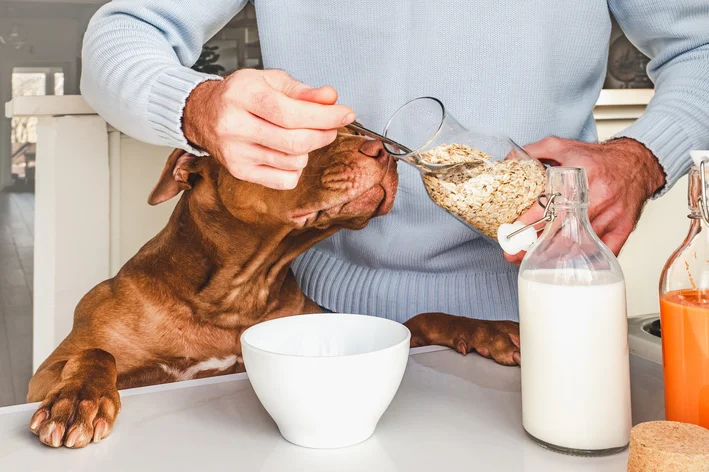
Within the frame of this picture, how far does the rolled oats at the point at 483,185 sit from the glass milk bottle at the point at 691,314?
0.20m

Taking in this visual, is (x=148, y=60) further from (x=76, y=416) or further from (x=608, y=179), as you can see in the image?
(x=608, y=179)

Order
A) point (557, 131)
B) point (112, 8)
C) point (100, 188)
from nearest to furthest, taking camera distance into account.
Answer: point (112, 8) → point (557, 131) → point (100, 188)

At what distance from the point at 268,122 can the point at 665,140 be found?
0.70 meters

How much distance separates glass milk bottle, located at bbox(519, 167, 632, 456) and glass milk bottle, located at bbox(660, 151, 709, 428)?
41mm

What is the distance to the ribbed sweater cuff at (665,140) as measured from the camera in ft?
3.83

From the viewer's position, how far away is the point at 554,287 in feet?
2.17

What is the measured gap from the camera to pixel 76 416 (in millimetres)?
781

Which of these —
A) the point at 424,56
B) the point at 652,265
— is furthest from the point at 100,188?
the point at 652,265

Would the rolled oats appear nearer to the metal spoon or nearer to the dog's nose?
the metal spoon

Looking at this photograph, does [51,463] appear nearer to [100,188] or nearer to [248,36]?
[100,188]

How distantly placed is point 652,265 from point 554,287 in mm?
2276

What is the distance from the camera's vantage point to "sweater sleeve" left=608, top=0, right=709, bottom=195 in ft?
3.90

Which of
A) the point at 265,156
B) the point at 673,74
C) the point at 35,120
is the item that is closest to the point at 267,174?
the point at 265,156

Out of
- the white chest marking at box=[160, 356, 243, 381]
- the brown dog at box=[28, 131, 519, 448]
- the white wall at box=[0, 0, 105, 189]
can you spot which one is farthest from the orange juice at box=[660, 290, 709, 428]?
the white wall at box=[0, 0, 105, 189]
